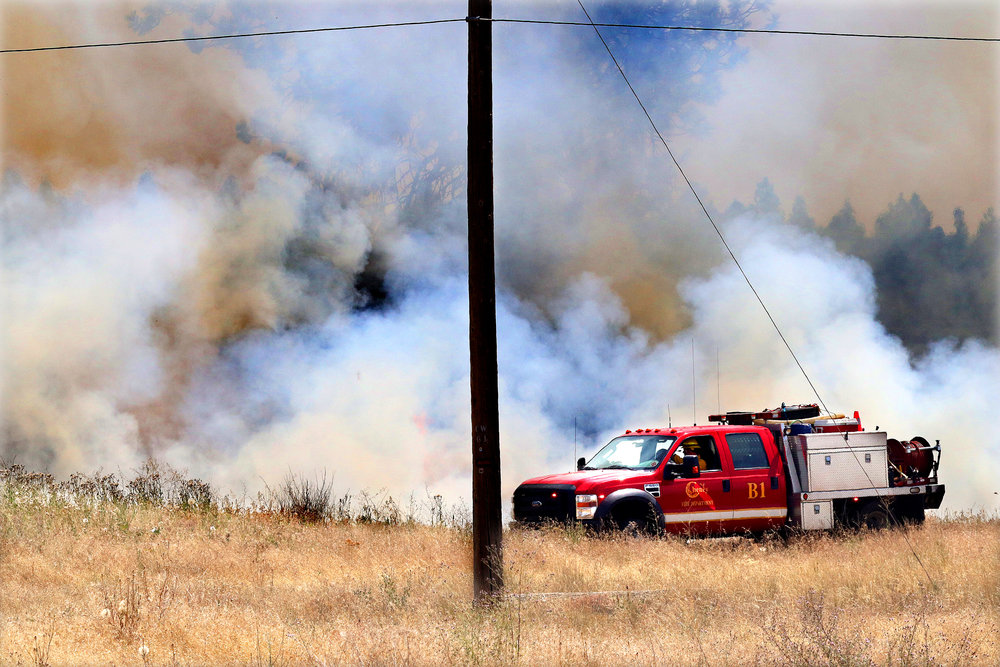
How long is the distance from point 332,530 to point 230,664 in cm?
709

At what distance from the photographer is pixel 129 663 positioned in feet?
23.2

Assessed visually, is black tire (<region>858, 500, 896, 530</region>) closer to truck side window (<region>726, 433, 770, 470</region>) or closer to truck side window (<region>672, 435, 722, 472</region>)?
truck side window (<region>726, 433, 770, 470</region>)

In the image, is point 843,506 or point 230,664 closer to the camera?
point 230,664

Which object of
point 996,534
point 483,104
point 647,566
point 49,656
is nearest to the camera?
point 49,656

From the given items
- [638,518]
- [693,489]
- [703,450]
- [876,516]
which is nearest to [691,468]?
[693,489]

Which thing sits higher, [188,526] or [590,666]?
[188,526]

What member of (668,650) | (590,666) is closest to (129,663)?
(590,666)

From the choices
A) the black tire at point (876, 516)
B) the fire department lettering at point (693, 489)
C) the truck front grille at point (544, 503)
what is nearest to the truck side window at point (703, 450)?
the fire department lettering at point (693, 489)

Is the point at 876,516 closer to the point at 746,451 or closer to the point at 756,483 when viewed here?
the point at 756,483

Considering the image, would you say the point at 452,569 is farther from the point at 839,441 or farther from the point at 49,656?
the point at 839,441

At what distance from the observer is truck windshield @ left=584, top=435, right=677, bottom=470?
43.5 ft

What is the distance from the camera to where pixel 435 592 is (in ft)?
31.1

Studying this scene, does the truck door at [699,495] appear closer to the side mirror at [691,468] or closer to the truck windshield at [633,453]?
the side mirror at [691,468]

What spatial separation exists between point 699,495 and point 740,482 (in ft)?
2.52
